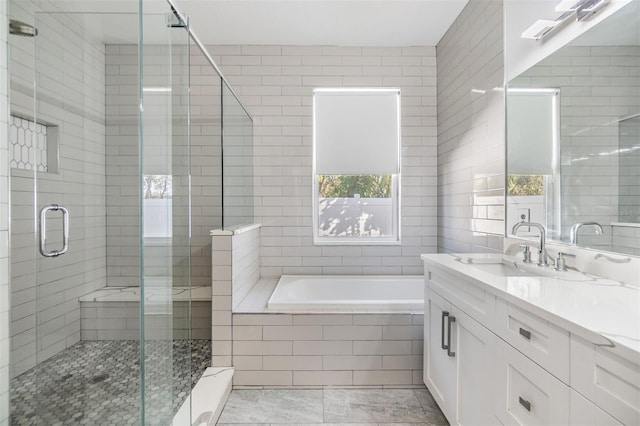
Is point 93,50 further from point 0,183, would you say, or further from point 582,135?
point 582,135

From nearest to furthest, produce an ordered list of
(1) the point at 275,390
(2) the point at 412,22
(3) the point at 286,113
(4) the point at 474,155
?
(1) the point at 275,390, (4) the point at 474,155, (2) the point at 412,22, (3) the point at 286,113

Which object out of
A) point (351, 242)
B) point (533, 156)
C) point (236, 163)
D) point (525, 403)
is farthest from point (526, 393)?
point (236, 163)

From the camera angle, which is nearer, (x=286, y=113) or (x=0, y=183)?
(x=0, y=183)

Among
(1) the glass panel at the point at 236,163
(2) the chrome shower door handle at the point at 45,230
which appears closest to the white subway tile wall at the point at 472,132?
(1) the glass panel at the point at 236,163

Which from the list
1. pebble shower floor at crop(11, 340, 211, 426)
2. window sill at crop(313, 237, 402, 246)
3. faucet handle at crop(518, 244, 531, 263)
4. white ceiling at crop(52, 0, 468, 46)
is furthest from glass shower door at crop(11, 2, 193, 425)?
faucet handle at crop(518, 244, 531, 263)

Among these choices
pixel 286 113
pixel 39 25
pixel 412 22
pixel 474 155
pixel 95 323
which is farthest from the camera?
pixel 286 113

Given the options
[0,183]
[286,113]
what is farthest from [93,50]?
[286,113]

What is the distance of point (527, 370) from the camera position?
107cm

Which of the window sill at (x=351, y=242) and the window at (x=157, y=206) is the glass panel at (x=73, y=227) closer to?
the window at (x=157, y=206)

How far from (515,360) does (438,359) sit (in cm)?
78

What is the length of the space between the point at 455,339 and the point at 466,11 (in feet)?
8.06

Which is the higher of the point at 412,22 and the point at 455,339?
the point at 412,22

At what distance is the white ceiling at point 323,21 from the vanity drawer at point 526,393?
2.58 meters

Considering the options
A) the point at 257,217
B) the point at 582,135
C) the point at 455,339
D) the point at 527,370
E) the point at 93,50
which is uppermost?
the point at 93,50
